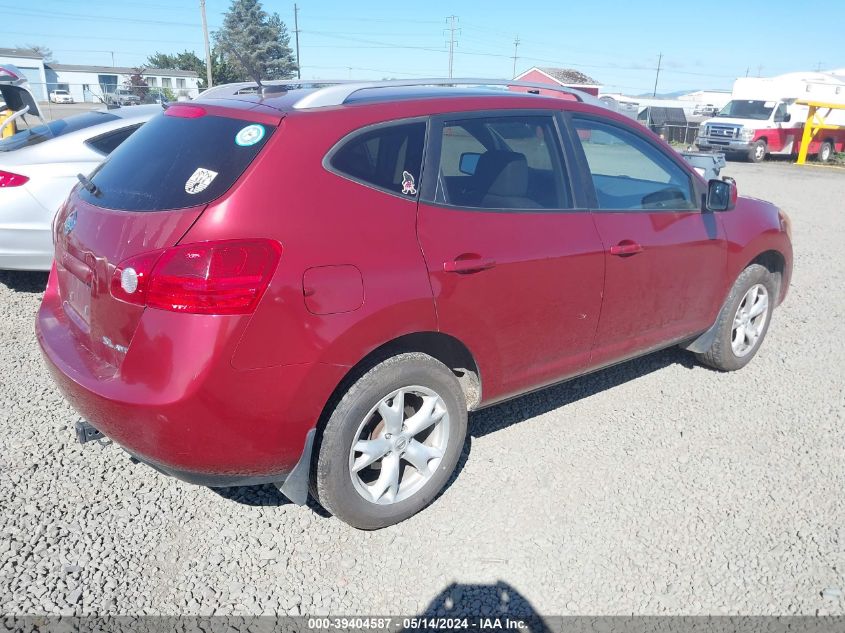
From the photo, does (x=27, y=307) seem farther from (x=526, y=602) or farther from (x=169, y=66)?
(x=169, y=66)

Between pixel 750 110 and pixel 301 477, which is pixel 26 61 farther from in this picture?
pixel 301 477

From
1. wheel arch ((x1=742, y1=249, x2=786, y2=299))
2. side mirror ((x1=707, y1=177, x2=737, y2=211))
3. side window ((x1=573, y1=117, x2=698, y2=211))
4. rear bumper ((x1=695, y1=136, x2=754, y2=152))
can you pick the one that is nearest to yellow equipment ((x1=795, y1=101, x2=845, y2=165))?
rear bumper ((x1=695, y1=136, x2=754, y2=152))

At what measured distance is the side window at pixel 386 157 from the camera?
8.86 feet

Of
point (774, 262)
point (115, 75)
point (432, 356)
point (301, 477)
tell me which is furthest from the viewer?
point (115, 75)

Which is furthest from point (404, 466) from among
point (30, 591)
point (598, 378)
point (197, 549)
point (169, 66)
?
point (169, 66)

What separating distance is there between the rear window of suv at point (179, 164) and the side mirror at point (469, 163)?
97 cm

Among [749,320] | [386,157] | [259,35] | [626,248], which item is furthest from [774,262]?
[259,35]

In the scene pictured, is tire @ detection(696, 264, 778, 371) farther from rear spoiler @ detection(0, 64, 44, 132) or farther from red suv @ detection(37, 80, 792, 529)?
rear spoiler @ detection(0, 64, 44, 132)

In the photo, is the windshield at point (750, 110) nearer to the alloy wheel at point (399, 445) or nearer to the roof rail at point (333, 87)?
the roof rail at point (333, 87)

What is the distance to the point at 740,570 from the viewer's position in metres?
2.81

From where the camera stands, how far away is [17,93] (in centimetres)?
748

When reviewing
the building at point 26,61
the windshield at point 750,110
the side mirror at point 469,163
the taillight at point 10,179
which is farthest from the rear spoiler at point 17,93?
the building at point 26,61

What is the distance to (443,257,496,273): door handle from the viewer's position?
286cm

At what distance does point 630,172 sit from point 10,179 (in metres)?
4.58
